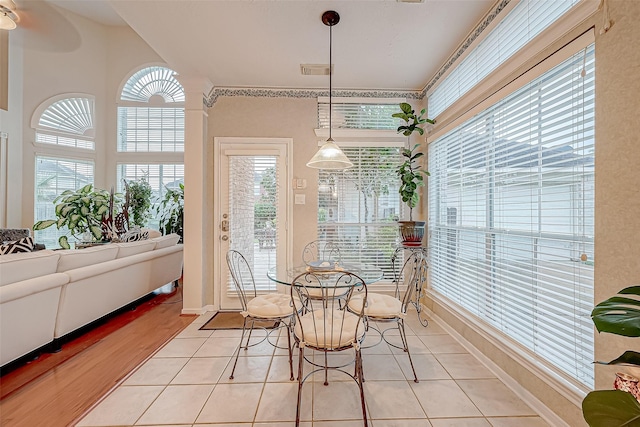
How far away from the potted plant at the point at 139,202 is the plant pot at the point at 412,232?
535 centimetres

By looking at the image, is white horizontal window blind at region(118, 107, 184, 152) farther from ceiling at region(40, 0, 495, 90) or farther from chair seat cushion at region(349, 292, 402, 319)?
chair seat cushion at region(349, 292, 402, 319)

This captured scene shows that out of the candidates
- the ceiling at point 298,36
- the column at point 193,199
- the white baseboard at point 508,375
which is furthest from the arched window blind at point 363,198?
the column at point 193,199

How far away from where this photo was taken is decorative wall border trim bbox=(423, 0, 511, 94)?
2.15 metres

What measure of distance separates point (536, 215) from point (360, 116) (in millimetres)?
2465

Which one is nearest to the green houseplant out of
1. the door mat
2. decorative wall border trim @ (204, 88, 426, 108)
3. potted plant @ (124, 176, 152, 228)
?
the door mat

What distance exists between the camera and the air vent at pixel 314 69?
3087mm

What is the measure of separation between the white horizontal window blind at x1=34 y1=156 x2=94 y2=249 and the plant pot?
6.81 meters

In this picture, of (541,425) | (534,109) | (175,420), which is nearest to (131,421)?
(175,420)

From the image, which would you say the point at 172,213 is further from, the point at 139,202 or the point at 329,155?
the point at 329,155

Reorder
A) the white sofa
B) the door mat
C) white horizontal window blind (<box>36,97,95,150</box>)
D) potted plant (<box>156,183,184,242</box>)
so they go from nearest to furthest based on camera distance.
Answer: the white sofa
the door mat
potted plant (<box>156,183,184,242</box>)
white horizontal window blind (<box>36,97,95,150</box>)

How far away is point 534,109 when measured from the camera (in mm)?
1782

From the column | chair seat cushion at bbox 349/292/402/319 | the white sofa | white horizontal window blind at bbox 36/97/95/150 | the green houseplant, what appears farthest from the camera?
white horizontal window blind at bbox 36/97/95/150

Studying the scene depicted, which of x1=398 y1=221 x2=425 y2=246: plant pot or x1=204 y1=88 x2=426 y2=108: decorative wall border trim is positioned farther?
x1=204 y1=88 x2=426 y2=108: decorative wall border trim

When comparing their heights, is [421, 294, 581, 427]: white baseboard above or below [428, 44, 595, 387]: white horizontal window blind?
below
